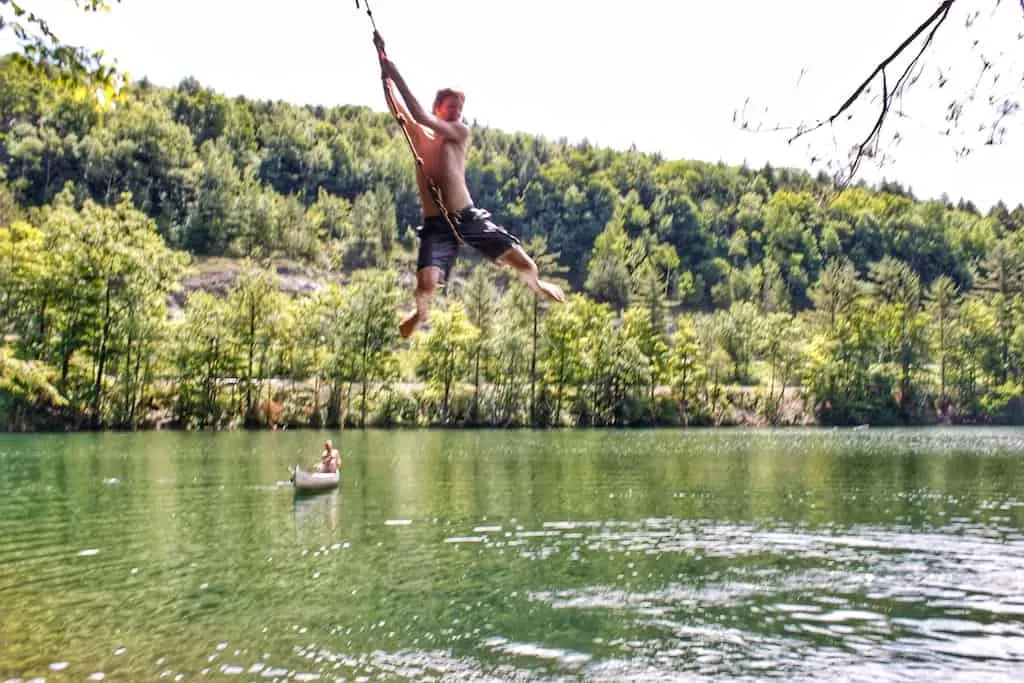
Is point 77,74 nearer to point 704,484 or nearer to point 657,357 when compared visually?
point 704,484

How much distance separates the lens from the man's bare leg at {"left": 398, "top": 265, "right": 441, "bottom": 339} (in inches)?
122

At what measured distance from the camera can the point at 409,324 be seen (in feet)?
11.5

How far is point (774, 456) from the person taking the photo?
137 ft

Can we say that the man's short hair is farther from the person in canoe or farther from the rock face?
the rock face

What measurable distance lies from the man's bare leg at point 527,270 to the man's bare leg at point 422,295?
216 mm

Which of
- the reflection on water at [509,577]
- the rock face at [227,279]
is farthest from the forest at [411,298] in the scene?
the reflection on water at [509,577]

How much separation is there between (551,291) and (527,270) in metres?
0.26

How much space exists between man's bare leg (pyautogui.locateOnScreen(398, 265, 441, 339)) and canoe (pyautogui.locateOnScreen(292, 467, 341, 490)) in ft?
77.1

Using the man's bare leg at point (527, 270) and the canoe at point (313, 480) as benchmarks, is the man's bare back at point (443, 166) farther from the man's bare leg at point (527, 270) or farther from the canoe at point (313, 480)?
the canoe at point (313, 480)

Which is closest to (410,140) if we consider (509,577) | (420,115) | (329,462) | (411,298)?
(420,115)

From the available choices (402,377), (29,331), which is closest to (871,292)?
(402,377)

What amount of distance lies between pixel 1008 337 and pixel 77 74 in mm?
100415

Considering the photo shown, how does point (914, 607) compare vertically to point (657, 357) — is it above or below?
below

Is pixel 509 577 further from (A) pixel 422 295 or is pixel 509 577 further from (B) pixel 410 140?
(B) pixel 410 140
